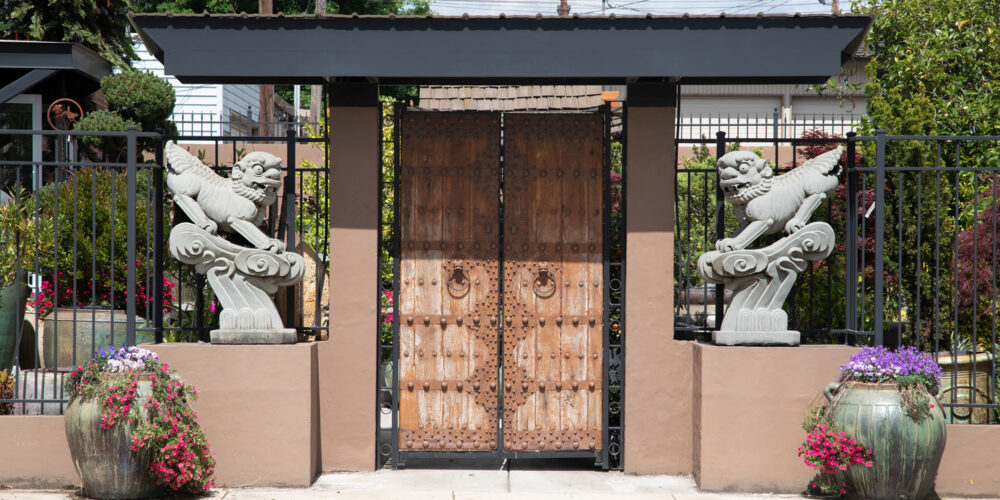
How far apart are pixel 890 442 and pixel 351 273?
3.96 metres

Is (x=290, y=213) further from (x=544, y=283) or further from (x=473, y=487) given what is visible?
(x=473, y=487)

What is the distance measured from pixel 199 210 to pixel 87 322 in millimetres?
2590

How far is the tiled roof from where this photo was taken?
10297mm

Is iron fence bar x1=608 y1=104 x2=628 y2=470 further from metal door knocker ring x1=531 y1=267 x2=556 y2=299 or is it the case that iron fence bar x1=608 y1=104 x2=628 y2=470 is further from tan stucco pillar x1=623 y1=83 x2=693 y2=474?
metal door knocker ring x1=531 y1=267 x2=556 y2=299

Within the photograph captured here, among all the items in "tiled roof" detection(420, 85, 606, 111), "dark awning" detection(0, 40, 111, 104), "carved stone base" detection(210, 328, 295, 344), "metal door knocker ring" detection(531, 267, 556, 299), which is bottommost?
"carved stone base" detection(210, 328, 295, 344)

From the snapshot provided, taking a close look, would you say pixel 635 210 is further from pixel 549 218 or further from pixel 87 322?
pixel 87 322

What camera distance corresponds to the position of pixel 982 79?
432 inches

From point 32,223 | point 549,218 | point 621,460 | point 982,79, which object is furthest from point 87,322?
point 982,79

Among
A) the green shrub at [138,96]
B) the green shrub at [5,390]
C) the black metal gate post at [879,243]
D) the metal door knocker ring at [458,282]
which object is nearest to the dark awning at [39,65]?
the green shrub at [138,96]

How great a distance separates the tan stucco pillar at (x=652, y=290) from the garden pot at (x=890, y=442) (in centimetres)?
127

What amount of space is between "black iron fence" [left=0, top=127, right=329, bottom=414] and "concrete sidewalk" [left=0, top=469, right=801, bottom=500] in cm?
121

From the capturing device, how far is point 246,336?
6.59m

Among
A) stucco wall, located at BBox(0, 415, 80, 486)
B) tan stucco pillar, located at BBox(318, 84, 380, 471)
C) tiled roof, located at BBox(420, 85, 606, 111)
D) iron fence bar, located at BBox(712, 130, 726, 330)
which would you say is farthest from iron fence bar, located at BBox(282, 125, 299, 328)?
iron fence bar, located at BBox(712, 130, 726, 330)

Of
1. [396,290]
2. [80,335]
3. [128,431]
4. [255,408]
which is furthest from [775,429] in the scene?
[80,335]
